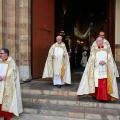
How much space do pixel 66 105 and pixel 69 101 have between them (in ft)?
0.40

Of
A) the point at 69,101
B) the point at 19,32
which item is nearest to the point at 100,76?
the point at 69,101

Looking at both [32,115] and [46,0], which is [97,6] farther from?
[32,115]

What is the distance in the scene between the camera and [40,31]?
8711 mm

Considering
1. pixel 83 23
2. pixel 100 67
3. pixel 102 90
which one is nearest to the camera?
pixel 102 90

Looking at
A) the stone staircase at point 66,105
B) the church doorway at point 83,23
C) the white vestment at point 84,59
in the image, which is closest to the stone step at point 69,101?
the stone staircase at point 66,105

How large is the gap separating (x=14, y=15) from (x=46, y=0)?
1571 mm

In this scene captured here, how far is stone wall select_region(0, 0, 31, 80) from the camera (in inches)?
309

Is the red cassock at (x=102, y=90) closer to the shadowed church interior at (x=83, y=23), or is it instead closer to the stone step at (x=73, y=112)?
the stone step at (x=73, y=112)

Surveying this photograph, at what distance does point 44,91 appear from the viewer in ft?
21.8

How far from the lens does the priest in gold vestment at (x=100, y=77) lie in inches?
224

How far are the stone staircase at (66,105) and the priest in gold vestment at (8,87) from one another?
634 mm

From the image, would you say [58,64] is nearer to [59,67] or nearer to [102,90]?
[59,67]

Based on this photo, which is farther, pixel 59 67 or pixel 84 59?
pixel 84 59

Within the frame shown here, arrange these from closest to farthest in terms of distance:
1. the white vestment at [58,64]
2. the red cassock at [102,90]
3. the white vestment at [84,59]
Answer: the red cassock at [102,90]
the white vestment at [58,64]
the white vestment at [84,59]
